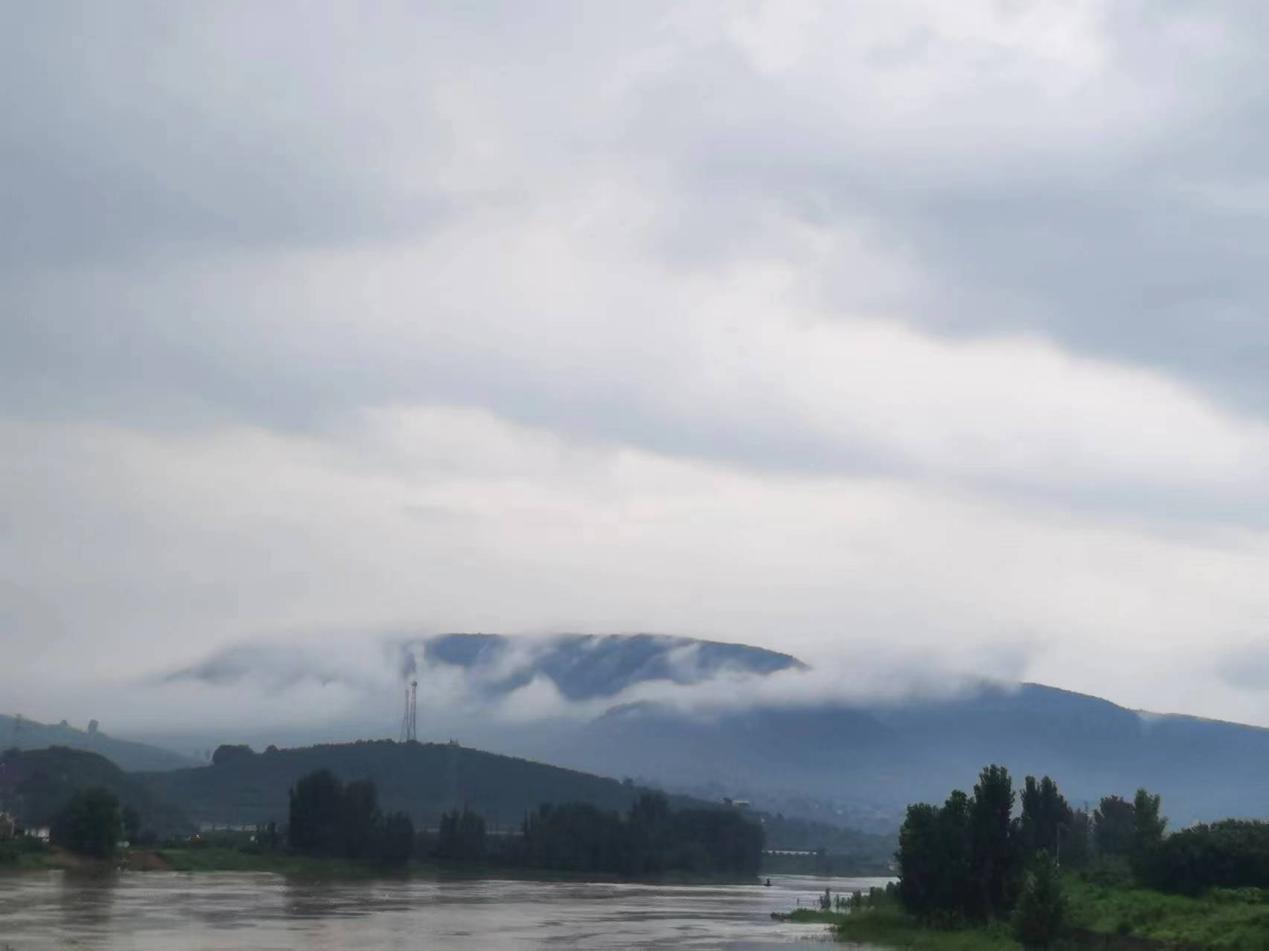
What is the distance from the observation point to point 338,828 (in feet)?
506

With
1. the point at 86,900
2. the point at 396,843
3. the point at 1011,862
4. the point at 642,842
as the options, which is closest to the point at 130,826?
the point at 396,843

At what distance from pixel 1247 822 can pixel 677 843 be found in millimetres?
124619

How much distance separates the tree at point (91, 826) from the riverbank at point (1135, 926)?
78.3m

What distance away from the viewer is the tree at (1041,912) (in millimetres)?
56125

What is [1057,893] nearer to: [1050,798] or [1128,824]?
[1050,798]

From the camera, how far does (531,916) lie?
8238 centimetres

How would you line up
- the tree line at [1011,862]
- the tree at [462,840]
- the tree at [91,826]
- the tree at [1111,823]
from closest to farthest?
the tree line at [1011,862] < the tree at [1111,823] < the tree at [91,826] < the tree at [462,840]

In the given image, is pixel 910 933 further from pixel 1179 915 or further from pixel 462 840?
pixel 462 840

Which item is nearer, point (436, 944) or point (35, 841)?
point (436, 944)

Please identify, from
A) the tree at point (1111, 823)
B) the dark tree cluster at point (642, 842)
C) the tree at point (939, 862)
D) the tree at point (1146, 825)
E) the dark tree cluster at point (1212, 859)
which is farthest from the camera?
the dark tree cluster at point (642, 842)

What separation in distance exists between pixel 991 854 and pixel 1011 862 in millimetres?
966

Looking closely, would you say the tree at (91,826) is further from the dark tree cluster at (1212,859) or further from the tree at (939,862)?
the dark tree cluster at (1212,859)

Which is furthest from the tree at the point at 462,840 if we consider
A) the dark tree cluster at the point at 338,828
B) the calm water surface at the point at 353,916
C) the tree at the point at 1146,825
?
the tree at the point at 1146,825

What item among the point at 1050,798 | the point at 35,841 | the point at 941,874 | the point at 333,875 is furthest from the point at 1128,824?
the point at 35,841
